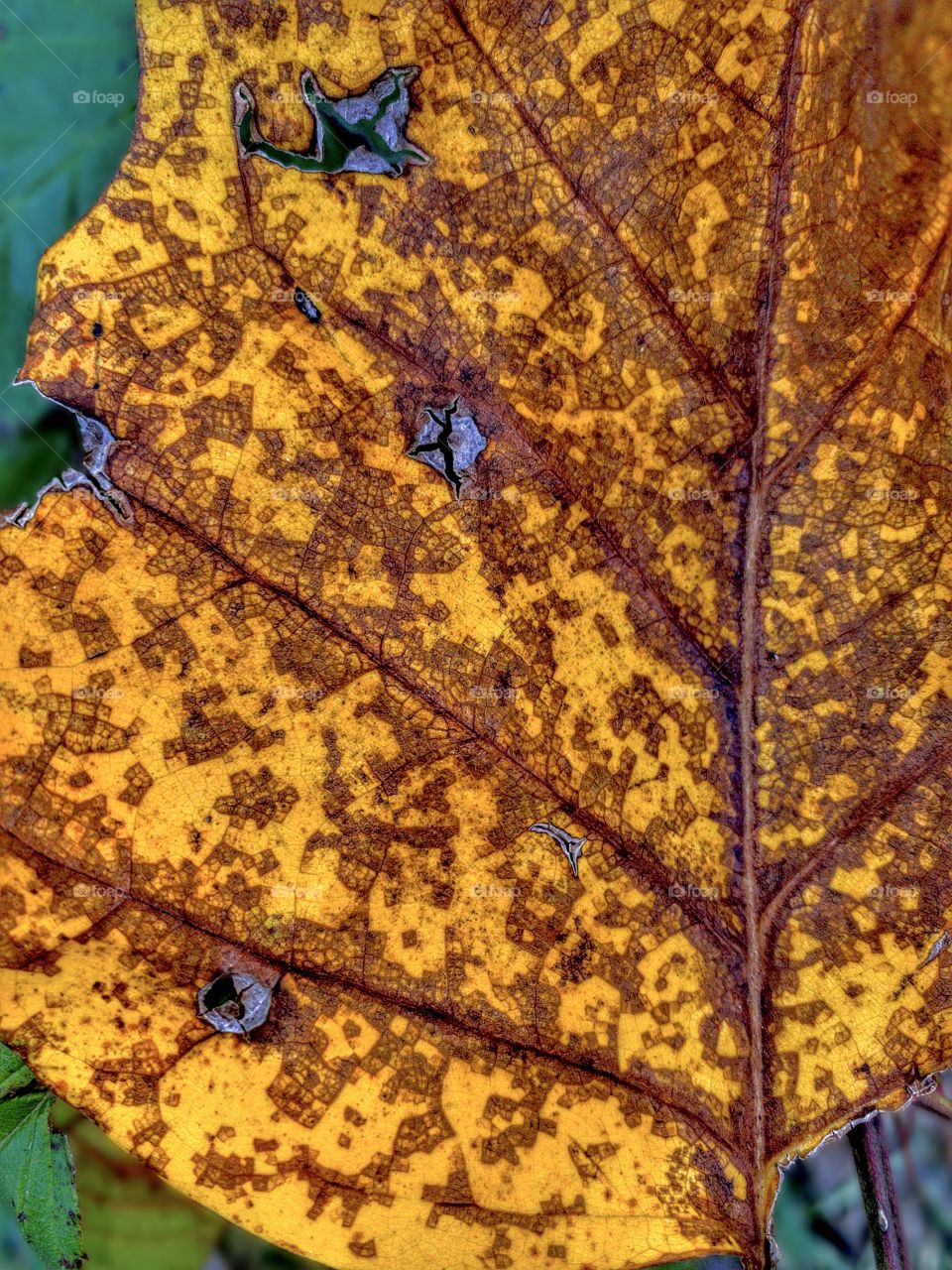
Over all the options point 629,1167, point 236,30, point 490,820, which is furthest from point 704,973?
point 236,30

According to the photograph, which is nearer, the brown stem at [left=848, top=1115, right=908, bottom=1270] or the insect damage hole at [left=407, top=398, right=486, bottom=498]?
the insect damage hole at [left=407, top=398, right=486, bottom=498]

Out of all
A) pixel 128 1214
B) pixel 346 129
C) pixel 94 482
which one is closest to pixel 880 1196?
pixel 128 1214

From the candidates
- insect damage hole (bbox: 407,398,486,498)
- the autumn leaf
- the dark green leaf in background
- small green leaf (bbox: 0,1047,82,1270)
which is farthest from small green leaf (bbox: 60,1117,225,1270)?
insect damage hole (bbox: 407,398,486,498)

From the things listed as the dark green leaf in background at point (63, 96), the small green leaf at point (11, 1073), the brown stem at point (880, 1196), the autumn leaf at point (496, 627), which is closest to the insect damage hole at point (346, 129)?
the autumn leaf at point (496, 627)

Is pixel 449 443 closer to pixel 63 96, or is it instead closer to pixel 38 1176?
pixel 63 96

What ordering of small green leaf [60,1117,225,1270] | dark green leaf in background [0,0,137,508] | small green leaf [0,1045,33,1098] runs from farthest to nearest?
small green leaf [60,1117,225,1270]
dark green leaf in background [0,0,137,508]
small green leaf [0,1045,33,1098]

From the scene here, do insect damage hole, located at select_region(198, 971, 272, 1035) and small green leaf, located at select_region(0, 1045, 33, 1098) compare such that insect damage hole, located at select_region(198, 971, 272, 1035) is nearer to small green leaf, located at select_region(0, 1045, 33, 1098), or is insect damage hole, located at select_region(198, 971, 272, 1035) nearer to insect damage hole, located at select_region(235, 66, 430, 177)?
small green leaf, located at select_region(0, 1045, 33, 1098)

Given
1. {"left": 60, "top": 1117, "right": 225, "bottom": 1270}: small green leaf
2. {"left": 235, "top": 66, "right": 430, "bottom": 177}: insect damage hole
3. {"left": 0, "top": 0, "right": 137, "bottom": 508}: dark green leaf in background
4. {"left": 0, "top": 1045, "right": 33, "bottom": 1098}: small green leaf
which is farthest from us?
{"left": 60, "top": 1117, "right": 225, "bottom": 1270}: small green leaf

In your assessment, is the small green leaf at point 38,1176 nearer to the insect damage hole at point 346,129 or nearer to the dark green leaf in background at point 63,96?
the dark green leaf in background at point 63,96
